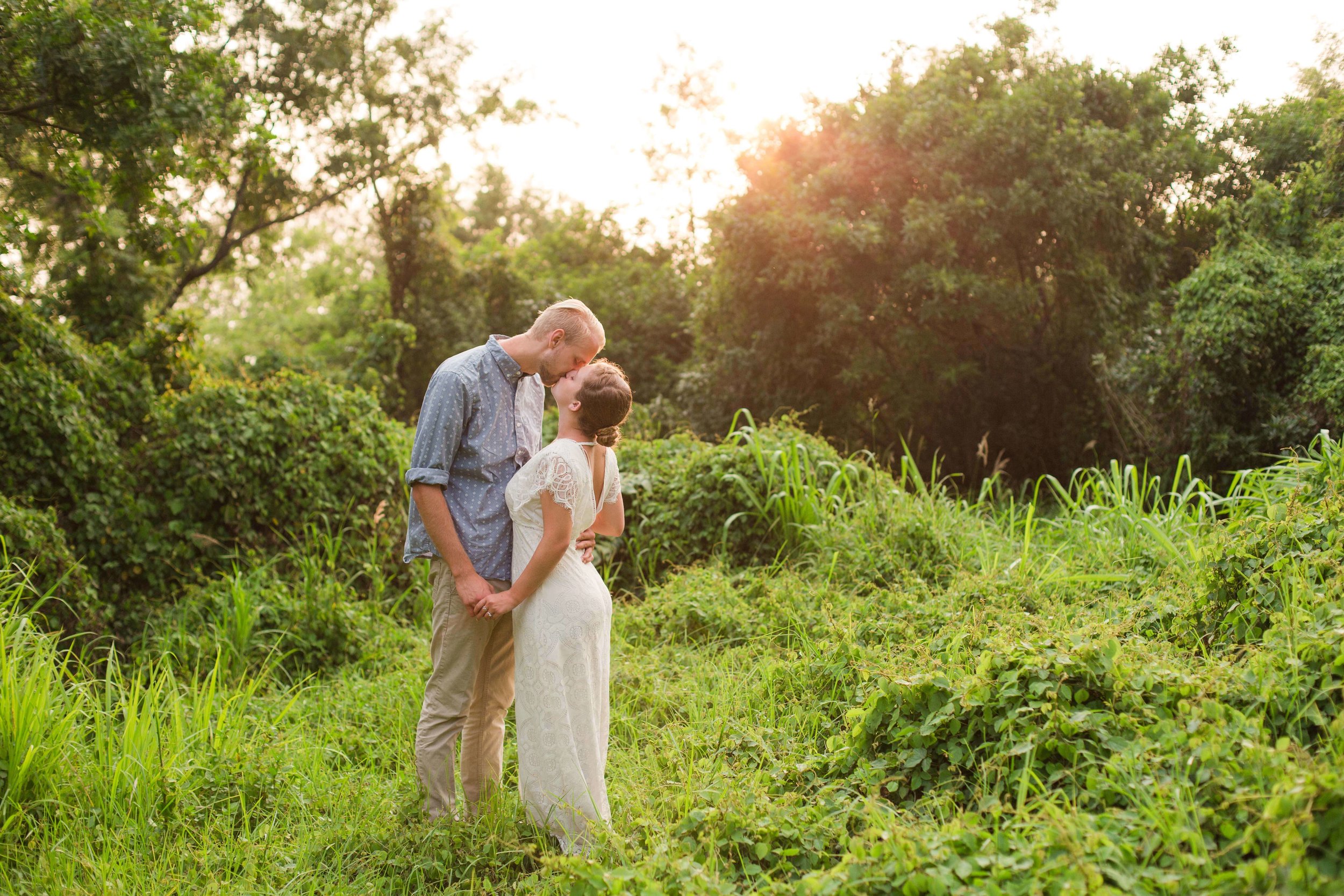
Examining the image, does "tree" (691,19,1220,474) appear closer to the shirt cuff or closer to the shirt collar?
the shirt collar

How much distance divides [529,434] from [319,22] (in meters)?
14.4

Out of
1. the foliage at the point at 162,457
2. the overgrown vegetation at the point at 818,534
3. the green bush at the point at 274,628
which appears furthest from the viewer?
the foliage at the point at 162,457

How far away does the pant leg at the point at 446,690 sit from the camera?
3.01m

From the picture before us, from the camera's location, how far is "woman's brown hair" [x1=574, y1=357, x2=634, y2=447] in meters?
2.90

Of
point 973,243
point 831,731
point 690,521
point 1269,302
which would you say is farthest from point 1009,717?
point 973,243

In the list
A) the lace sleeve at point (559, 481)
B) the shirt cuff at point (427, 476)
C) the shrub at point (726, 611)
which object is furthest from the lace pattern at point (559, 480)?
the shrub at point (726, 611)

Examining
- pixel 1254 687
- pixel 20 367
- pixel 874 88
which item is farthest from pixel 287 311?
pixel 1254 687

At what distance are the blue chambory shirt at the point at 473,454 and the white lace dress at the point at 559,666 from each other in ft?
0.35

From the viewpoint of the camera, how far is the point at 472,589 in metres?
2.93

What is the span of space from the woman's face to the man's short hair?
17 centimetres

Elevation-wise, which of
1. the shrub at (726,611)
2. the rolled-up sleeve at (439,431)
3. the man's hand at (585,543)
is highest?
the rolled-up sleeve at (439,431)

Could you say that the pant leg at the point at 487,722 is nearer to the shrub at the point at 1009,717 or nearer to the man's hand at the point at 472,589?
the man's hand at the point at 472,589

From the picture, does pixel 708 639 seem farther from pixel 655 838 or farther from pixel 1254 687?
pixel 1254 687

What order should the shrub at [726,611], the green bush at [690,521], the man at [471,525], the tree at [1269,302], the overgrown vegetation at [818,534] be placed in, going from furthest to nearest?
1. the tree at [1269,302]
2. the green bush at [690,521]
3. the shrub at [726,611]
4. the man at [471,525]
5. the overgrown vegetation at [818,534]
